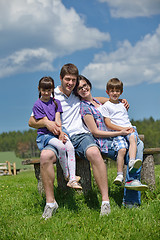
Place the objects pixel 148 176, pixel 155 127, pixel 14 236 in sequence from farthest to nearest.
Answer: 1. pixel 155 127
2. pixel 148 176
3. pixel 14 236

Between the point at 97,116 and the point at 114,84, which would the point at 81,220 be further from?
→ the point at 114,84

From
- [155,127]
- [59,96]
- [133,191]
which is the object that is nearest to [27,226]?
[133,191]

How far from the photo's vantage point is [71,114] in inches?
188

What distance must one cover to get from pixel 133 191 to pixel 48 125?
1.60m

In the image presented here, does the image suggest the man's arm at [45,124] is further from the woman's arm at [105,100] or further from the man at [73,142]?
the woman's arm at [105,100]

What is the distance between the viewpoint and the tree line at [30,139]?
8212cm

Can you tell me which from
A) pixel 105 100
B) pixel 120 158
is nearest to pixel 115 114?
pixel 105 100

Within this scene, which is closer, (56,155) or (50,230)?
(50,230)

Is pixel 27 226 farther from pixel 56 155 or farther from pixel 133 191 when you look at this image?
pixel 133 191

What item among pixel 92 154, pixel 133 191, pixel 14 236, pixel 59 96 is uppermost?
pixel 59 96

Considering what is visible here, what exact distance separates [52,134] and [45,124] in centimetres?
20

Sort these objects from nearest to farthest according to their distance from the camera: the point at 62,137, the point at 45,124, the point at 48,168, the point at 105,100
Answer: the point at 48,168 → the point at 62,137 → the point at 45,124 → the point at 105,100

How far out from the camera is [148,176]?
16.5ft

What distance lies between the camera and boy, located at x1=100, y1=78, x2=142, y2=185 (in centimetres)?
449
